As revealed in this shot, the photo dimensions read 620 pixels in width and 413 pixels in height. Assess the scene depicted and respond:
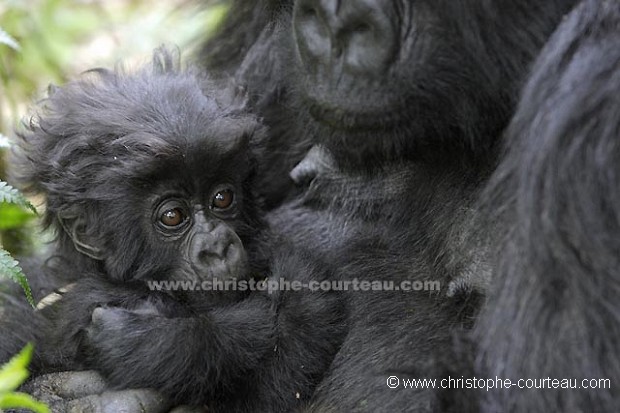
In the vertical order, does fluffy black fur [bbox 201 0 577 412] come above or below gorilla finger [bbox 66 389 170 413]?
above

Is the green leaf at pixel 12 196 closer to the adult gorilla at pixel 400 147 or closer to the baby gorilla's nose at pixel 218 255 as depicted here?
the baby gorilla's nose at pixel 218 255

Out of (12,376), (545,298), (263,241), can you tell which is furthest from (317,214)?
(12,376)

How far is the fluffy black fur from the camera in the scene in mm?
2795

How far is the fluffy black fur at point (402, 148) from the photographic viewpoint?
2795mm

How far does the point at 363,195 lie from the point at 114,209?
0.91 m

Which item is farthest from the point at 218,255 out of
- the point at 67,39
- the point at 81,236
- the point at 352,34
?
the point at 67,39

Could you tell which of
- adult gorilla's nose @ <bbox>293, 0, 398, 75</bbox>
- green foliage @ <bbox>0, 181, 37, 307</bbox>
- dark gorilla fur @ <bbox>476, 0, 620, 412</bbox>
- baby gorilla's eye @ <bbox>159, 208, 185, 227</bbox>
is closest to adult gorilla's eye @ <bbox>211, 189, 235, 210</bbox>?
baby gorilla's eye @ <bbox>159, 208, 185, 227</bbox>

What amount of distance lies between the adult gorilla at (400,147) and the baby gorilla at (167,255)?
0.19 metres

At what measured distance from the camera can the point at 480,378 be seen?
101 inches

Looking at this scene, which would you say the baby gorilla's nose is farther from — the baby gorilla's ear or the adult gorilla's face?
the adult gorilla's face

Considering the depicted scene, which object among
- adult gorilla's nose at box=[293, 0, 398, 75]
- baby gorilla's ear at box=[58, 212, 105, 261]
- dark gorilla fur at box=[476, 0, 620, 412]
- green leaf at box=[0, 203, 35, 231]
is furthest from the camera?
green leaf at box=[0, 203, 35, 231]

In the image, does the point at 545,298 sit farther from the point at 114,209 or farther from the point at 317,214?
the point at 114,209

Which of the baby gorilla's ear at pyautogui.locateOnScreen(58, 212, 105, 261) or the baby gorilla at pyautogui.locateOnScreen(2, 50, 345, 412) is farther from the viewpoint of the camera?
the baby gorilla's ear at pyautogui.locateOnScreen(58, 212, 105, 261)

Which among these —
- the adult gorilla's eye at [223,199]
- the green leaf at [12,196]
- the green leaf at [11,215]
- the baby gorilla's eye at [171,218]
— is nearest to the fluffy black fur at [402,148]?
the adult gorilla's eye at [223,199]
